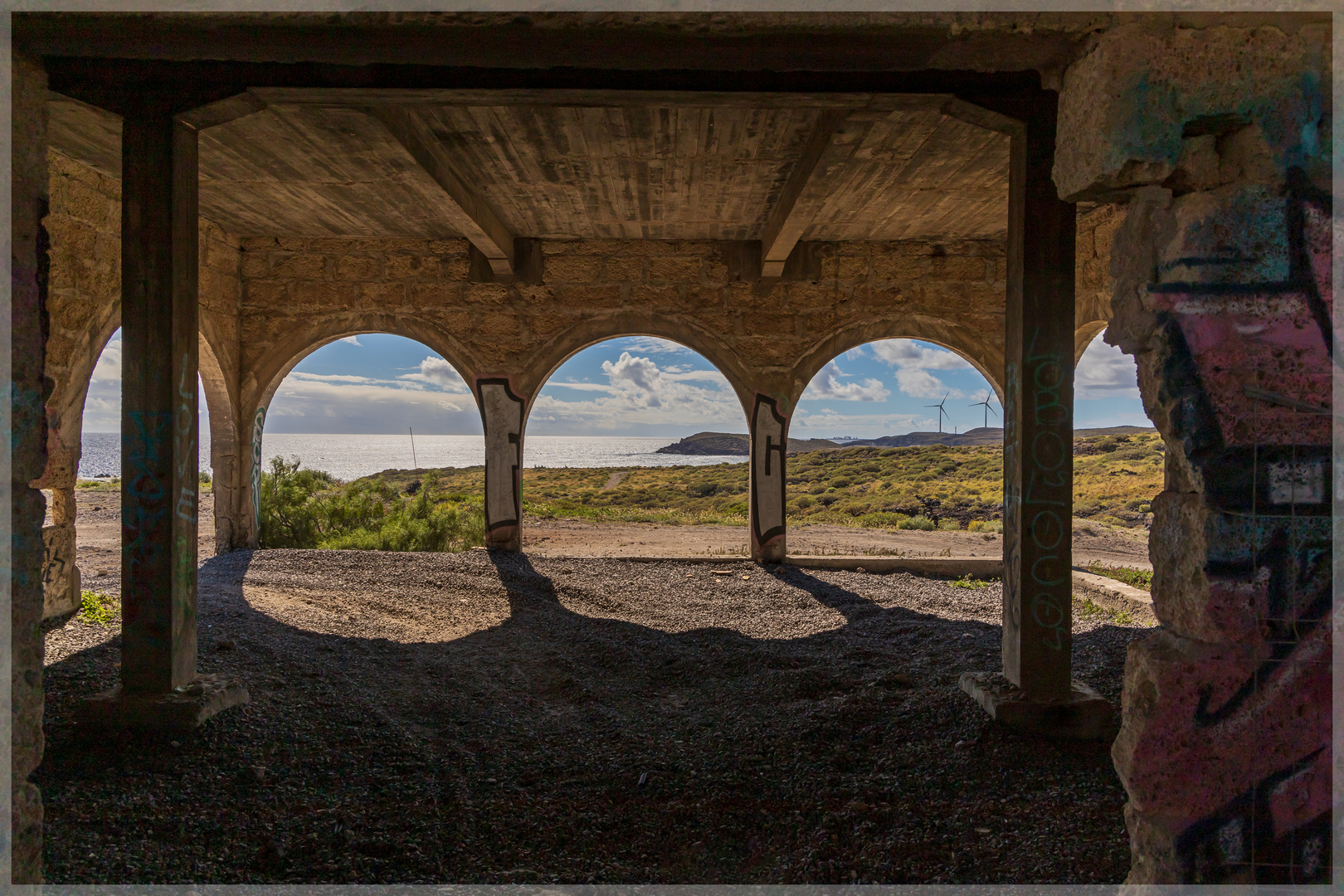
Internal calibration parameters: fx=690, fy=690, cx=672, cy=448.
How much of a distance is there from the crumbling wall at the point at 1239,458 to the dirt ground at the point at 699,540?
254 inches

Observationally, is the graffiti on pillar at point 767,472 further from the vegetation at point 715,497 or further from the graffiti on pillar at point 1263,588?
the graffiti on pillar at point 1263,588

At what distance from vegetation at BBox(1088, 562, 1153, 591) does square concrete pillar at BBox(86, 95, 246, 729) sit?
7600 millimetres

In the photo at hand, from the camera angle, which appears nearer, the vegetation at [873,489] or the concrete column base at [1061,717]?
the concrete column base at [1061,717]

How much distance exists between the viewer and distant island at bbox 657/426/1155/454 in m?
53.3

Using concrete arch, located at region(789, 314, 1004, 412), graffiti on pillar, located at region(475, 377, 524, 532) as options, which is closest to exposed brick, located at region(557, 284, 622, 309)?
graffiti on pillar, located at region(475, 377, 524, 532)

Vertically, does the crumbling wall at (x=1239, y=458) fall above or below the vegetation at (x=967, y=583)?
above

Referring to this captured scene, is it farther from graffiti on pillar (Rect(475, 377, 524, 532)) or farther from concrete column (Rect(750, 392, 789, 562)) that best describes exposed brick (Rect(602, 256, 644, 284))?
concrete column (Rect(750, 392, 789, 562))

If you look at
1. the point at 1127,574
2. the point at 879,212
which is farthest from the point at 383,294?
the point at 1127,574

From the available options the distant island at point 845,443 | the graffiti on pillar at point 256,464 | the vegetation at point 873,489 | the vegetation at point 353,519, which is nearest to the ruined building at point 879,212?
the graffiti on pillar at point 256,464

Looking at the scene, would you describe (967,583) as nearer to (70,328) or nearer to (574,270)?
(574,270)

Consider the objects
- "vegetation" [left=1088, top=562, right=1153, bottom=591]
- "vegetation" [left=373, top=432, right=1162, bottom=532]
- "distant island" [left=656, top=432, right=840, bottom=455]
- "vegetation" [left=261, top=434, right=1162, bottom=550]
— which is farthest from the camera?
"distant island" [left=656, top=432, right=840, bottom=455]

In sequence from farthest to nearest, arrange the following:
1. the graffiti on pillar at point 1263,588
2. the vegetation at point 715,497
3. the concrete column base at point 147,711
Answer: the vegetation at point 715,497, the concrete column base at point 147,711, the graffiti on pillar at point 1263,588

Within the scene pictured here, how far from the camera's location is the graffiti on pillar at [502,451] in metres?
7.79

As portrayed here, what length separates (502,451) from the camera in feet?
25.6
